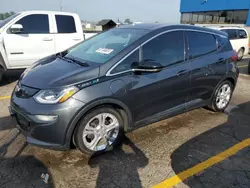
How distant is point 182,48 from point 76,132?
2.13 metres

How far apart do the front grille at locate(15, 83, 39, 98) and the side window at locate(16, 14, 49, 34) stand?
153 inches

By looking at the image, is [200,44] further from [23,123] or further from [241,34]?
[241,34]

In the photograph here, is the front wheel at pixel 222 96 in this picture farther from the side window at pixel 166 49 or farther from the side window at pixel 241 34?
the side window at pixel 241 34

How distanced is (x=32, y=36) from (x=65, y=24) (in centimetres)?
109

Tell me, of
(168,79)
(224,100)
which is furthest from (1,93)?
(224,100)

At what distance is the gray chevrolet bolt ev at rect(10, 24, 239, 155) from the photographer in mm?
2695

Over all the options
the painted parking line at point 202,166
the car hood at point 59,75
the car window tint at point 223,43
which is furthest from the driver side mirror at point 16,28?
the painted parking line at point 202,166

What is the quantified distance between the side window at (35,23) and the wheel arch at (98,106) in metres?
4.56

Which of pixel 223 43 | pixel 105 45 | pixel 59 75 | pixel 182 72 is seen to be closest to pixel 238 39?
pixel 223 43

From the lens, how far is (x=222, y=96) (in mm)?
4613

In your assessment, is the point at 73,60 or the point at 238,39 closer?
the point at 73,60

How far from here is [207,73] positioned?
4023 mm

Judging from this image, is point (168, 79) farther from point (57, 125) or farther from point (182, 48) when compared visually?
point (57, 125)

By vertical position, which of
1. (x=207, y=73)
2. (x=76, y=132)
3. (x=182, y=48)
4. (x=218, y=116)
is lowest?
(x=218, y=116)
